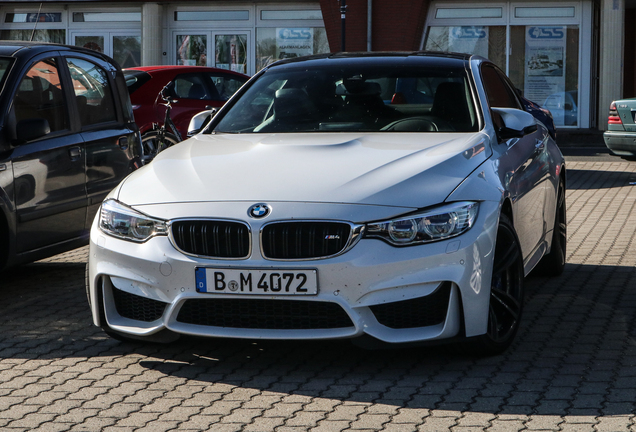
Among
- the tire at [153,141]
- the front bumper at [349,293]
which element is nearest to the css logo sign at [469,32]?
the tire at [153,141]

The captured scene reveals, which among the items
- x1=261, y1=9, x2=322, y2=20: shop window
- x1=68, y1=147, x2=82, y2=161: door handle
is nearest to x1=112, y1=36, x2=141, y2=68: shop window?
x1=261, y1=9, x2=322, y2=20: shop window

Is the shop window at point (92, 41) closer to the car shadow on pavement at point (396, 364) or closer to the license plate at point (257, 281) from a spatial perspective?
the car shadow on pavement at point (396, 364)

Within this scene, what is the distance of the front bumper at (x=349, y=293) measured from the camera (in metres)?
4.02

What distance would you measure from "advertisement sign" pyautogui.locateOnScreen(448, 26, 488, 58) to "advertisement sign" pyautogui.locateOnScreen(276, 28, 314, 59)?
3.55m

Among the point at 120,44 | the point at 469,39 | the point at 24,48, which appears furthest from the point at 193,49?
the point at 24,48

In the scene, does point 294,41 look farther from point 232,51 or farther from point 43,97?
point 43,97

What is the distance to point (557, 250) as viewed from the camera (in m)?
6.64

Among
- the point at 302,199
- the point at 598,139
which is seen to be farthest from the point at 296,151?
the point at 598,139

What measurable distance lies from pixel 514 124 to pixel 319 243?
65.7 inches

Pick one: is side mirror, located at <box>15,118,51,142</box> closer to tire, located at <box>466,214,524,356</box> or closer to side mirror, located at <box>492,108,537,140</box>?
side mirror, located at <box>492,108,537,140</box>

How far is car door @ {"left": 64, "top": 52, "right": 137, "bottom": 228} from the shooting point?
665 cm

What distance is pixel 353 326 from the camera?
411 centimetres

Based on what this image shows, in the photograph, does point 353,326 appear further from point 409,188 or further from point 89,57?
point 89,57

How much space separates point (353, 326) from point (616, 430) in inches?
46.0
